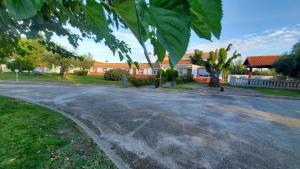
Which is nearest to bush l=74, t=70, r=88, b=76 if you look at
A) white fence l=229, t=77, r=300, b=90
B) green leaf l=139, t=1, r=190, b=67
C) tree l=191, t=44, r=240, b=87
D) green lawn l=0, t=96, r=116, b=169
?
tree l=191, t=44, r=240, b=87

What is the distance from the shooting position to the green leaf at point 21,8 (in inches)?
20.5

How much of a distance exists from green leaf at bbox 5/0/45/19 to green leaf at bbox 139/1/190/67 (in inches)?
12.7

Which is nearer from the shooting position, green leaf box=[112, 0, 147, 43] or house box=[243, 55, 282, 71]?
green leaf box=[112, 0, 147, 43]

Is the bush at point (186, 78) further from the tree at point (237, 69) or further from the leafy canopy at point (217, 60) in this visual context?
the tree at point (237, 69)

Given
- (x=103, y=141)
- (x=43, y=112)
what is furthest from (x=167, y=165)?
(x=43, y=112)

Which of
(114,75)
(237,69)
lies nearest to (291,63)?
(237,69)

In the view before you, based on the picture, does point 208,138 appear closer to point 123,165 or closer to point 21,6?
point 123,165

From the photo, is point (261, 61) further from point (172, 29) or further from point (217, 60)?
point (172, 29)

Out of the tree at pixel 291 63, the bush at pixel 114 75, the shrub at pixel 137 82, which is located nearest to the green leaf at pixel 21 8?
the shrub at pixel 137 82

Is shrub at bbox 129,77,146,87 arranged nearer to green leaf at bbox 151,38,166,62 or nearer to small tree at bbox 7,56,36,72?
small tree at bbox 7,56,36,72

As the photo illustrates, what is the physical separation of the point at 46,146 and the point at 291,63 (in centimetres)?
2505

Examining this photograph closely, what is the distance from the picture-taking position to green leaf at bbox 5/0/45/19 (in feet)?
1.71

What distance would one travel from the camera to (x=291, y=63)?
22422 mm

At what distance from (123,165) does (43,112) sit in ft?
16.7
